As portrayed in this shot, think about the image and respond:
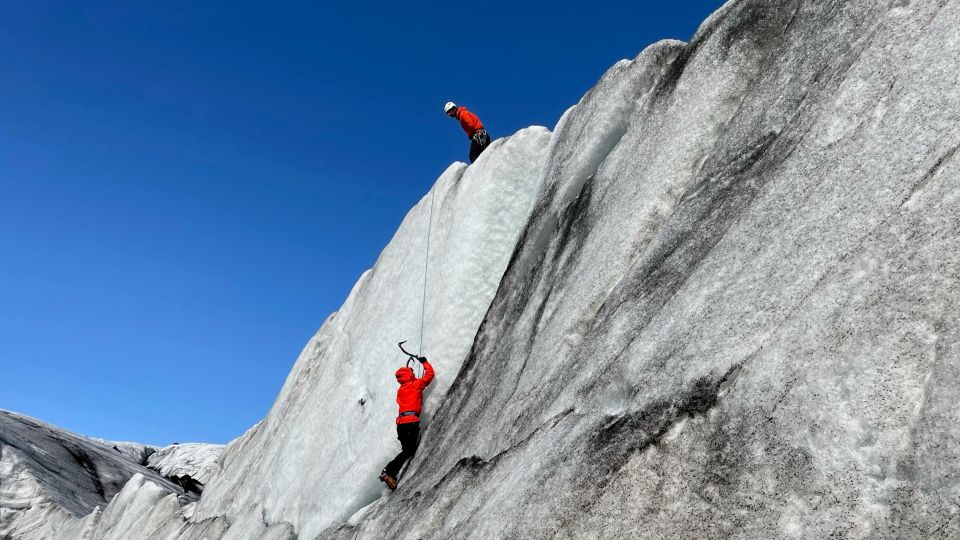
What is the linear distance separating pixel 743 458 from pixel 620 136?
5.86 m

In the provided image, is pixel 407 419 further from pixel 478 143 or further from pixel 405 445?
pixel 478 143

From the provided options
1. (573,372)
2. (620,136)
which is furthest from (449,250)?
(573,372)

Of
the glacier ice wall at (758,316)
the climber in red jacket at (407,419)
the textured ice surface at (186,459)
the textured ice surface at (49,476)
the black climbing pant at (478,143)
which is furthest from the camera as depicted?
the textured ice surface at (186,459)

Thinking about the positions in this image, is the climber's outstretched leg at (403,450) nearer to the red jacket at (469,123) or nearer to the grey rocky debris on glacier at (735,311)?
the grey rocky debris on glacier at (735,311)

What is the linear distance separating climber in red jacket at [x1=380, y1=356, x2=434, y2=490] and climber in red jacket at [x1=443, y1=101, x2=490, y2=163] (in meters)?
4.79

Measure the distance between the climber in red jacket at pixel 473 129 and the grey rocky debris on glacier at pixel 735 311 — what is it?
350 cm

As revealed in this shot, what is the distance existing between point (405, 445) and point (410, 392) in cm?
81

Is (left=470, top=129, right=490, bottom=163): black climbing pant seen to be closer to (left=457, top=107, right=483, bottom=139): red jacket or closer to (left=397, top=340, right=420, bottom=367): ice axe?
(left=457, top=107, right=483, bottom=139): red jacket

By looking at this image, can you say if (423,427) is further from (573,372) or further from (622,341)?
(622,341)

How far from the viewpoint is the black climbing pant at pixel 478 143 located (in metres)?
15.4

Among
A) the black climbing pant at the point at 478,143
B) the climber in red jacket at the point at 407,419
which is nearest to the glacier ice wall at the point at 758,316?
the climber in red jacket at the point at 407,419

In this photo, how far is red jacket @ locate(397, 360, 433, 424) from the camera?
12211 mm

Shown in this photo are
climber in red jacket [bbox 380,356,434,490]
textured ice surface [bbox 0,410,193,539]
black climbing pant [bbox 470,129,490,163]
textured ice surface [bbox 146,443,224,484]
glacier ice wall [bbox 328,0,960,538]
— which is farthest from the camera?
textured ice surface [bbox 146,443,224,484]

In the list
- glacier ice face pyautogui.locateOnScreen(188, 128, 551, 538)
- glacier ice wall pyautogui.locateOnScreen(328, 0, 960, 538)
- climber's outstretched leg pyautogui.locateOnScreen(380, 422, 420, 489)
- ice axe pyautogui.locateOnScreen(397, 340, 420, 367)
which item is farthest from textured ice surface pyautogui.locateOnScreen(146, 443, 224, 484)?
glacier ice wall pyautogui.locateOnScreen(328, 0, 960, 538)
